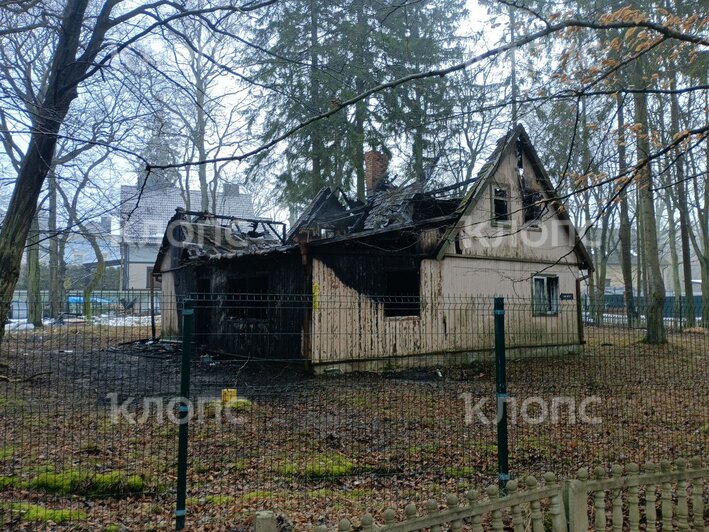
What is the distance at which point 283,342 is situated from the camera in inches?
543

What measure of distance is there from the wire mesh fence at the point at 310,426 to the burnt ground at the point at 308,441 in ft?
0.10

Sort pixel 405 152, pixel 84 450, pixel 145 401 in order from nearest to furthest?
pixel 84 450, pixel 145 401, pixel 405 152

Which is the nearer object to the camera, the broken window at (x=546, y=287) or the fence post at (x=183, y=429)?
the fence post at (x=183, y=429)

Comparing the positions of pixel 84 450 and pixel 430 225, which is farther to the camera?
pixel 430 225

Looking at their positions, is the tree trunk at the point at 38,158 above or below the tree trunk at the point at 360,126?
below

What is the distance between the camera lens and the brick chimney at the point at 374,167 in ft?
71.7

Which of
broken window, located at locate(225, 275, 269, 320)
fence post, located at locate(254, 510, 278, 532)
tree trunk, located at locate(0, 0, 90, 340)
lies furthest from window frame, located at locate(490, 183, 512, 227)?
fence post, located at locate(254, 510, 278, 532)

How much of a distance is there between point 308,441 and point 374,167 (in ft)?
53.7

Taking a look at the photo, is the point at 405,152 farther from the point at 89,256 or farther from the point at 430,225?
the point at 89,256

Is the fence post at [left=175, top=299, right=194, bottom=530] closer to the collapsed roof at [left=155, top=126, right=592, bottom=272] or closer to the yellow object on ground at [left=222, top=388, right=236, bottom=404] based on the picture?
the yellow object on ground at [left=222, top=388, right=236, bottom=404]

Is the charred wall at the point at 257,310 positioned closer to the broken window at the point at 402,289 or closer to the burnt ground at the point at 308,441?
the broken window at the point at 402,289

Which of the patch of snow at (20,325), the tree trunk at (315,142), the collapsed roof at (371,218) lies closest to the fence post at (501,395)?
the patch of snow at (20,325)

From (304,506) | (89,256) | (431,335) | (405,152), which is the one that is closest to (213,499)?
(304,506)

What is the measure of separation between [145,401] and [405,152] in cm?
1804
